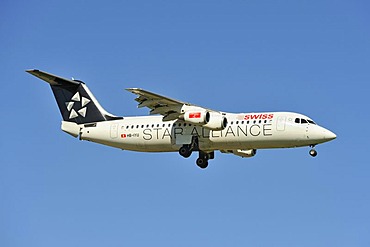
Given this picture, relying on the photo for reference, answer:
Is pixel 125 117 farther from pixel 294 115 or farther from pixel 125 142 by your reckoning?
pixel 294 115

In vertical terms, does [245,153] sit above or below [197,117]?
below

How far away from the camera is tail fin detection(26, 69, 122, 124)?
4012cm

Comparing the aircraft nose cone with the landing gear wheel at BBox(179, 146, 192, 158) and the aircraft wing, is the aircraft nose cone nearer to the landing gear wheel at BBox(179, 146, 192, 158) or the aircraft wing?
the aircraft wing

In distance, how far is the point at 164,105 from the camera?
36.6 meters

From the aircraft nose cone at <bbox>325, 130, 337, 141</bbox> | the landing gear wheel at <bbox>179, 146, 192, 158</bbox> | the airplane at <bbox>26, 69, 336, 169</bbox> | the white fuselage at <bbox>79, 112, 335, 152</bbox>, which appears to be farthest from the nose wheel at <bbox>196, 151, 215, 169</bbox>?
the aircraft nose cone at <bbox>325, 130, 337, 141</bbox>

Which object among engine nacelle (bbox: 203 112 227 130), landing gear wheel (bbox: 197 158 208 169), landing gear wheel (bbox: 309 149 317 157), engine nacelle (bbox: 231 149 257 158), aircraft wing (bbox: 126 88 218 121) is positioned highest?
aircraft wing (bbox: 126 88 218 121)

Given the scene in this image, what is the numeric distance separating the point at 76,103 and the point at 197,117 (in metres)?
7.95

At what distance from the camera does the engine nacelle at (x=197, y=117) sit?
3566 centimetres

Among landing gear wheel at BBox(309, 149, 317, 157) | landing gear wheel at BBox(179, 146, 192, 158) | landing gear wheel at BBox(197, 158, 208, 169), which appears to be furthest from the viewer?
landing gear wheel at BBox(197, 158, 208, 169)

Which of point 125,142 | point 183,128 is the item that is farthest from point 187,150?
point 125,142

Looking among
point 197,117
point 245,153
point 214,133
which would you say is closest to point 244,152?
point 245,153

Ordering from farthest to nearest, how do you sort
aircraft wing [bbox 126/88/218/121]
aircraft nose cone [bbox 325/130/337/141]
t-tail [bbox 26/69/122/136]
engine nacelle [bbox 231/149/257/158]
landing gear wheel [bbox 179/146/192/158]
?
t-tail [bbox 26/69/122/136] < engine nacelle [bbox 231/149/257/158] < landing gear wheel [bbox 179/146/192/158] < aircraft wing [bbox 126/88/218/121] < aircraft nose cone [bbox 325/130/337/141]

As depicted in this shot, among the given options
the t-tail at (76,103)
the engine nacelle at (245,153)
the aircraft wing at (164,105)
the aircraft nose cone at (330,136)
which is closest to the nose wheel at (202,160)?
the engine nacelle at (245,153)

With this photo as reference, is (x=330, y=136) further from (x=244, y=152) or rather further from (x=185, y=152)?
(x=185, y=152)
